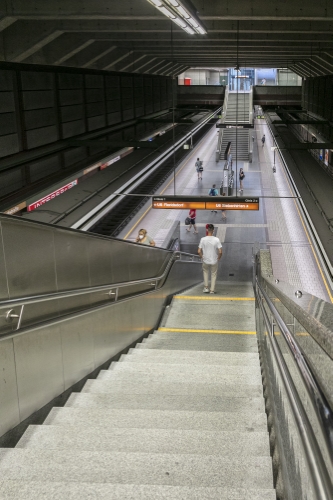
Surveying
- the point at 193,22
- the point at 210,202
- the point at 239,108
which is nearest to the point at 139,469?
the point at 193,22

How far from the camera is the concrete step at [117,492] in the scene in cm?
191

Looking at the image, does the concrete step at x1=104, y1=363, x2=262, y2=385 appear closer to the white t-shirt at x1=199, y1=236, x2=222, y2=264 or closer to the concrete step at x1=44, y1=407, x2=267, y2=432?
the concrete step at x1=44, y1=407, x2=267, y2=432

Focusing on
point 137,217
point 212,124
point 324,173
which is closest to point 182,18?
point 137,217

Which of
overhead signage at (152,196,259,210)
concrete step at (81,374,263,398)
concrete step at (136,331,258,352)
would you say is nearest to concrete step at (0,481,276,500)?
concrete step at (81,374,263,398)

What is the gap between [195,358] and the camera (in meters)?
4.53

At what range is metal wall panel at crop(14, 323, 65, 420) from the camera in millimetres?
2908

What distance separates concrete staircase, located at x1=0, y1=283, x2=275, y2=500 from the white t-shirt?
4504 mm

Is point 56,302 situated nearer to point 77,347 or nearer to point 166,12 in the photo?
point 77,347

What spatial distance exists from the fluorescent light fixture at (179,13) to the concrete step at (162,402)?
399cm

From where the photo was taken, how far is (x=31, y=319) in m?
3.07

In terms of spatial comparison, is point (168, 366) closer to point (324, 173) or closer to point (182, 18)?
point (182, 18)

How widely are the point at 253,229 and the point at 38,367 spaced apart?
1691 cm

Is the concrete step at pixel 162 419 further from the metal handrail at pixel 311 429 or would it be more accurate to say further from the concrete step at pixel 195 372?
the metal handrail at pixel 311 429

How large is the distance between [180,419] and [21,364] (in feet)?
2.91
